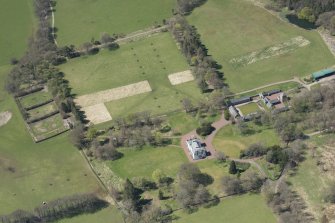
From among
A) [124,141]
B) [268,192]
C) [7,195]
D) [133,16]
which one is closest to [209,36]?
[133,16]

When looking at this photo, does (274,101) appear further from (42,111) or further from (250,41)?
(42,111)

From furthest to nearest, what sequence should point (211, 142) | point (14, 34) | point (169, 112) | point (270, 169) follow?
point (14, 34) → point (169, 112) → point (211, 142) → point (270, 169)

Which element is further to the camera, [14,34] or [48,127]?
[14,34]

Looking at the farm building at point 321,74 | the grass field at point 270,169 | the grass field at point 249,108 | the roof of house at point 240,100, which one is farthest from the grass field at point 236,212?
the farm building at point 321,74

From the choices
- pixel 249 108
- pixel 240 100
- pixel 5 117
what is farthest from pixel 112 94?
pixel 249 108

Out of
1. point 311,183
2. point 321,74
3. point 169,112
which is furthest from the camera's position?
point 321,74

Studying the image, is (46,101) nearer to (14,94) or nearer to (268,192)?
(14,94)
